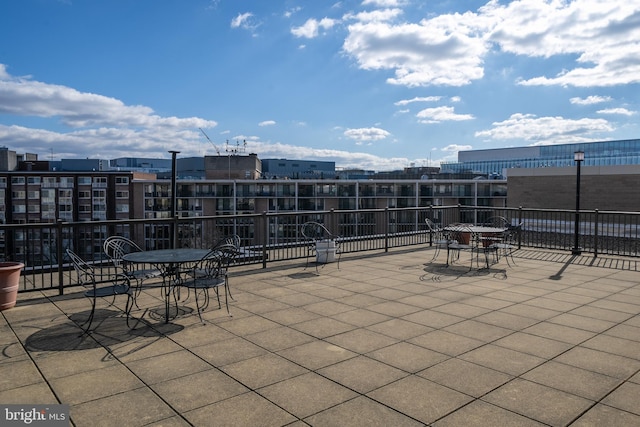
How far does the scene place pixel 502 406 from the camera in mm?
3252

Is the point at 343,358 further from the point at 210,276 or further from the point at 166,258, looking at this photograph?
the point at 166,258

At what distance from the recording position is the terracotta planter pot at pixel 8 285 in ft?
19.0

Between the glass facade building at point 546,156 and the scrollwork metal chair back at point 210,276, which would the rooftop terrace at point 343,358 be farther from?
the glass facade building at point 546,156


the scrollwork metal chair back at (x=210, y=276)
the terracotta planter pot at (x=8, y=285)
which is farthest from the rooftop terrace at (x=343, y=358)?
the scrollwork metal chair back at (x=210, y=276)

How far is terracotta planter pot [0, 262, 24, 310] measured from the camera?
579 centimetres

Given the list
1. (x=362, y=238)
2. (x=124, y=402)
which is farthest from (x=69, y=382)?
(x=362, y=238)

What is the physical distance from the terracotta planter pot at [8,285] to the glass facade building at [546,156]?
7922 centimetres

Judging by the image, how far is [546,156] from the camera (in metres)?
111

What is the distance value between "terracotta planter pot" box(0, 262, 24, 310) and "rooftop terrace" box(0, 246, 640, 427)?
0.48 feet

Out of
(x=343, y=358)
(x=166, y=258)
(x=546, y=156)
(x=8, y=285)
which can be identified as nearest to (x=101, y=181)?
(x=8, y=285)

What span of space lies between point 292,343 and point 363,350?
2.34ft

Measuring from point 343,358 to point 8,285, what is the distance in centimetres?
449

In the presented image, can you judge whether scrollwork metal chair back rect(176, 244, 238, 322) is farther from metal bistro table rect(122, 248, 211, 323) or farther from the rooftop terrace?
the rooftop terrace

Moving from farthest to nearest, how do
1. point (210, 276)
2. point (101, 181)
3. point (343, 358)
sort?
point (101, 181) → point (210, 276) → point (343, 358)
